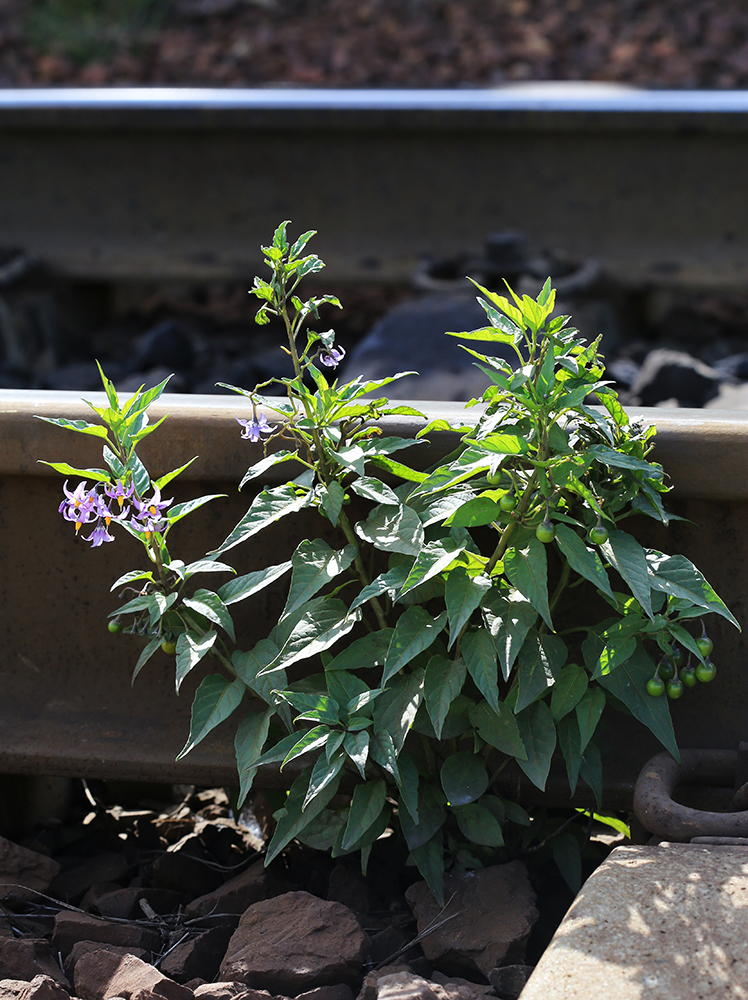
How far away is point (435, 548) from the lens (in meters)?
1.76

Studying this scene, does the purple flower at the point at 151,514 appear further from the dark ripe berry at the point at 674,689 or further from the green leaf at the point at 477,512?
the dark ripe berry at the point at 674,689

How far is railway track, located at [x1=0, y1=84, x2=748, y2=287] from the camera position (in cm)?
526

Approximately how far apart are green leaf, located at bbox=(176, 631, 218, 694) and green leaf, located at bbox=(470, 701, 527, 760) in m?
0.45

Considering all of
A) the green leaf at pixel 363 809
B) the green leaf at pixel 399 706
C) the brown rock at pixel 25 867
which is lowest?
the brown rock at pixel 25 867

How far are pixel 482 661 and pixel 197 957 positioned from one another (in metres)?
0.69

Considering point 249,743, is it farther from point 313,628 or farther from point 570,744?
point 570,744

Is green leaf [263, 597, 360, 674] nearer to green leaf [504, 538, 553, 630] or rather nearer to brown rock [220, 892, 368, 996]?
green leaf [504, 538, 553, 630]

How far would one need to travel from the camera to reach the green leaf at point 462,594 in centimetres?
167

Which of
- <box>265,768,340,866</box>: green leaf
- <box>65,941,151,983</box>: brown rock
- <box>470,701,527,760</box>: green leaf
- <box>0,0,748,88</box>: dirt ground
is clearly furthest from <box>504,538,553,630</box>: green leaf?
<box>0,0,748,88</box>: dirt ground

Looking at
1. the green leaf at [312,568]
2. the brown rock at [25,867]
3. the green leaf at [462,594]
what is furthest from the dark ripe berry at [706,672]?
the brown rock at [25,867]

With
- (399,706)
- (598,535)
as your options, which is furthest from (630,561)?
(399,706)

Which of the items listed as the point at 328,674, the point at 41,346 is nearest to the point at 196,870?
the point at 328,674

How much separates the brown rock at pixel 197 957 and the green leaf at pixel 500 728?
1.88 feet

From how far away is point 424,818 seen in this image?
187cm
